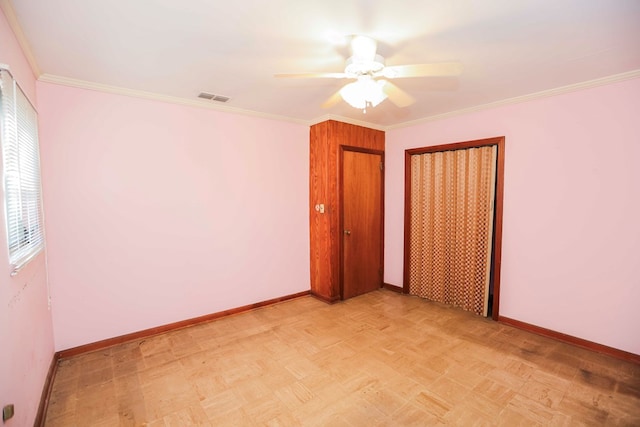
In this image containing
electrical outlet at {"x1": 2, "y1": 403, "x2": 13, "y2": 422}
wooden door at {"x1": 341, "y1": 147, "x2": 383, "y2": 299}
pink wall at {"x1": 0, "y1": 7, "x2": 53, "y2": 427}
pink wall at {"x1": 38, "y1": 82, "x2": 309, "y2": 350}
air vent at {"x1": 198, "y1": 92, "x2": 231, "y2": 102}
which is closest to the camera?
electrical outlet at {"x1": 2, "y1": 403, "x2": 13, "y2": 422}

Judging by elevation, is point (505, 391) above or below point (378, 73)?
below

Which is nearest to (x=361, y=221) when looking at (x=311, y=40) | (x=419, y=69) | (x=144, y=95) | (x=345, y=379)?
(x=345, y=379)

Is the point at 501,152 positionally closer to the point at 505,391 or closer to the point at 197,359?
the point at 505,391

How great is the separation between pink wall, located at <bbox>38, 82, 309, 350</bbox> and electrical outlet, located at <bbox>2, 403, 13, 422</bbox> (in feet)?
4.68

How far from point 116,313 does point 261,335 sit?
138 cm

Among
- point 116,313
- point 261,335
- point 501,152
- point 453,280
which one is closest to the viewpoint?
point 116,313

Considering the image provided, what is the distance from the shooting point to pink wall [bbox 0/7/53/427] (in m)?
1.38

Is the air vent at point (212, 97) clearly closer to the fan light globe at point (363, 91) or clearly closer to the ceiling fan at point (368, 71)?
the ceiling fan at point (368, 71)

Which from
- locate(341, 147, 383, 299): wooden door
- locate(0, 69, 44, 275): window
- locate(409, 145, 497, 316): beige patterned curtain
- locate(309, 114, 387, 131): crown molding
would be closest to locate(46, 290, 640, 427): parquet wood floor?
locate(409, 145, 497, 316): beige patterned curtain

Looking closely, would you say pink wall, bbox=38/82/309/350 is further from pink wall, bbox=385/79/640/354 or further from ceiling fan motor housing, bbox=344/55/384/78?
pink wall, bbox=385/79/640/354

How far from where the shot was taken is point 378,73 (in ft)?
6.53

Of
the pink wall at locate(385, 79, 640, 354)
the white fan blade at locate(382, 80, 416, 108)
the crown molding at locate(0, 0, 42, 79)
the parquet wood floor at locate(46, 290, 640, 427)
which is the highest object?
the crown molding at locate(0, 0, 42, 79)

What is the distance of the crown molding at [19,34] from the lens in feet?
5.01

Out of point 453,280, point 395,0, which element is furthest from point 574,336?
point 395,0
